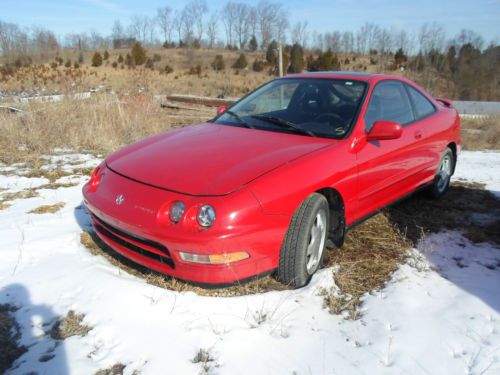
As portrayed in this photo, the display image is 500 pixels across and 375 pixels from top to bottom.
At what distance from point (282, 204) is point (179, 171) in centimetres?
71

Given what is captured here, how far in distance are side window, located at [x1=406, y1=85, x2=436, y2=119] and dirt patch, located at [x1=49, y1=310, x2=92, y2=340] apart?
3.52m

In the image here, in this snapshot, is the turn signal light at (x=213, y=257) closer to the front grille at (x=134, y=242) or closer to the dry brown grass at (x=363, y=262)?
the front grille at (x=134, y=242)

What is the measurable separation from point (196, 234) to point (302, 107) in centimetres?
185

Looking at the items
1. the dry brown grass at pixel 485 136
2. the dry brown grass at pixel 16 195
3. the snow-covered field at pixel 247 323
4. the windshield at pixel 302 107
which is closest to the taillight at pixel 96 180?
the snow-covered field at pixel 247 323

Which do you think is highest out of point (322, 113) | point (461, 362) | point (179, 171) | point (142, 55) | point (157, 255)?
point (142, 55)

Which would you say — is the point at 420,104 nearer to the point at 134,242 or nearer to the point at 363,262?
the point at 363,262

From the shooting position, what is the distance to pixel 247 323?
222 centimetres

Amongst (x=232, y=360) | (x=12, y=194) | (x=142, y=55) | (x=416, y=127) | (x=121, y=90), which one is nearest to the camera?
(x=232, y=360)

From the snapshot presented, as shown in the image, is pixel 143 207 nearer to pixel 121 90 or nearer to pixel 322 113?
pixel 322 113

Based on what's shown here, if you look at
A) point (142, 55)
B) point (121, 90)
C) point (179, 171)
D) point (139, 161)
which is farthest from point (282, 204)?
point (142, 55)

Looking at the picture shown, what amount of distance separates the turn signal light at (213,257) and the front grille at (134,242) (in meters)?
0.13

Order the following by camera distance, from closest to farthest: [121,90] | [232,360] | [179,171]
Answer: [232,360]
[179,171]
[121,90]

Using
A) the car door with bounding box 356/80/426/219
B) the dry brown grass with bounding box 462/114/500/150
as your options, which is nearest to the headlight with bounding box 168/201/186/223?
the car door with bounding box 356/80/426/219

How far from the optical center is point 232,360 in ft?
6.40
